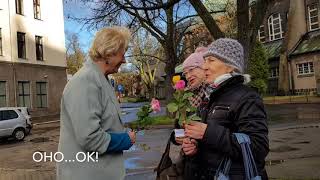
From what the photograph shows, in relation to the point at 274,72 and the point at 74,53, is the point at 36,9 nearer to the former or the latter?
the point at 274,72

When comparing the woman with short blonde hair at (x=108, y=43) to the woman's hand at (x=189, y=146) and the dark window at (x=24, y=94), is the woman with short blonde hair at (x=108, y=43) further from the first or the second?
the dark window at (x=24, y=94)

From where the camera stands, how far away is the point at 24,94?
4206 cm

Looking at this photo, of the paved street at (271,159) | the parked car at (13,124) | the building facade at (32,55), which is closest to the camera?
the paved street at (271,159)

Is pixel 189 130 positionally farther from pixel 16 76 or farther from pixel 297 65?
pixel 297 65

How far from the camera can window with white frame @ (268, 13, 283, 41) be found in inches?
2060

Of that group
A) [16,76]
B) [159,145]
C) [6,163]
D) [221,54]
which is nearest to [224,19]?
[16,76]

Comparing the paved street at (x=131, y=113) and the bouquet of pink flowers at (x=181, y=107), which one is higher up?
the bouquet of pink flowers at (x=181, y=107)

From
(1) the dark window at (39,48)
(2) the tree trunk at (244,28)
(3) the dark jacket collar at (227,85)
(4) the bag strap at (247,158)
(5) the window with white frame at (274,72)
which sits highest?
(1) the dark window at (39,48)

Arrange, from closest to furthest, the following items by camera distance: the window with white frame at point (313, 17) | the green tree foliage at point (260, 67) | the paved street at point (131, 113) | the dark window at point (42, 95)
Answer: the paved street at point (131, 113) → the dark window at point (42, 95) → the green tree foliage at point (260, 67) → the window with white frame at point (313, 17)

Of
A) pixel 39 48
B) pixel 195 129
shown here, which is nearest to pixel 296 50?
pixel 39 48

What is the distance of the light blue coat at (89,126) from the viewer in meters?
3.17

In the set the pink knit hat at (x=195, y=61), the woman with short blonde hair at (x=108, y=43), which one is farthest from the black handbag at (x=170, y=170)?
the pink knit hat at (x=195, y=61)

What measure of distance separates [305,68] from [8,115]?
103 feet

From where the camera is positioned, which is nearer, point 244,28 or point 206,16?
point 206,16
